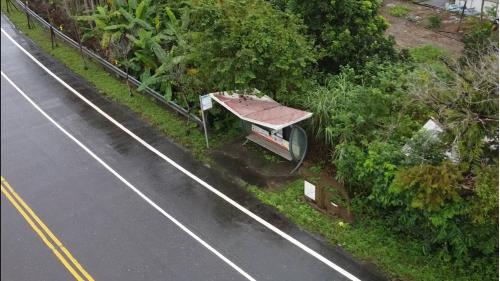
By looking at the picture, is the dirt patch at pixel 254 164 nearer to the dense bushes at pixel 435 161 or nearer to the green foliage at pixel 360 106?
the green foliage at pixel 360 106

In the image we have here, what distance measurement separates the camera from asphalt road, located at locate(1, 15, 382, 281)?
1114 centimetres

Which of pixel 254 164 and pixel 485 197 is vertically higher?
pixel 485 197

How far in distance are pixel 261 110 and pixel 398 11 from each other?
14632 millimetres


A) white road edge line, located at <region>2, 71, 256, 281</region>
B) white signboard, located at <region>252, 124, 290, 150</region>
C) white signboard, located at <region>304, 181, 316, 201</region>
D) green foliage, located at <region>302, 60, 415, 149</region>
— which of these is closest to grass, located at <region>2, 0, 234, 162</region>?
white signboard, located at <region>252, 124, 290, 150</region>

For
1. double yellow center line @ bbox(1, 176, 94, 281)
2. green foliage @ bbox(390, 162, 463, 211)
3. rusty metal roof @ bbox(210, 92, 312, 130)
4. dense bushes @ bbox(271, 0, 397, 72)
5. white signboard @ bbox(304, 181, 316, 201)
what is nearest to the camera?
green foliage @ bbox(390, 162, 463, 211)

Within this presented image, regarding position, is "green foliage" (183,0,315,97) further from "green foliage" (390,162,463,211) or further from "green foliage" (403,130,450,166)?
"green foliage" (390,162,463,211)

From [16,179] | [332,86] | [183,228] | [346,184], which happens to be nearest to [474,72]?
[346,184]

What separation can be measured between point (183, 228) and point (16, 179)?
567 centimetres

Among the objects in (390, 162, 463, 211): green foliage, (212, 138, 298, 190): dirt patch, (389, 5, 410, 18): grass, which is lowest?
(212, 138, 298, 190): dirt patch

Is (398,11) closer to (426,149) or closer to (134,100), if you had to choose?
(134,100)

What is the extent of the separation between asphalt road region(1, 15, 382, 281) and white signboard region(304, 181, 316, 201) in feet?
3.18

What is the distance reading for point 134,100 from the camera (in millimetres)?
18234

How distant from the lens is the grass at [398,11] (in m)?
24.9

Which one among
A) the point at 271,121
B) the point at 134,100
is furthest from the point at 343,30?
the point at 134,100
